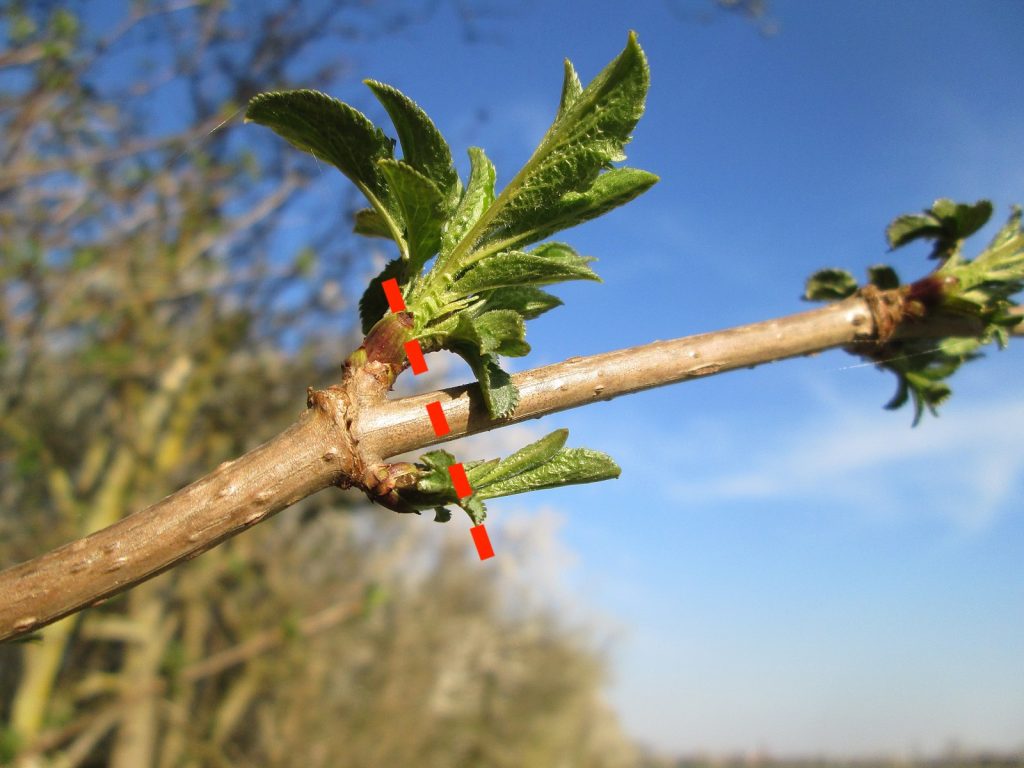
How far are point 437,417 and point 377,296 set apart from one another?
0.21m

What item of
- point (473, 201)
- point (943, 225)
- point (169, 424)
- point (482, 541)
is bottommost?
point (482, 541)

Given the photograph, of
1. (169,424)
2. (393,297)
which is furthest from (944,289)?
(169,424)

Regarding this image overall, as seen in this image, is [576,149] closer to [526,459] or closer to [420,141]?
[420,141]

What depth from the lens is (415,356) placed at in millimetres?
889

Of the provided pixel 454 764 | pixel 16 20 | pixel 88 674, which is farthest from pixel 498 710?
pixel 16 20

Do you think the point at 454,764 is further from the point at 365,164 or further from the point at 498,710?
the point at 365,164

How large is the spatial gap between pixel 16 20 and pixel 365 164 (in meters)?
3.73

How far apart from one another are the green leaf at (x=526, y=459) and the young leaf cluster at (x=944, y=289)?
0.64 meters

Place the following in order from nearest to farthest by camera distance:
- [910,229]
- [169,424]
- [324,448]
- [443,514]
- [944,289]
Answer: [324,448] < [443,514] < [944,289] < [910,229] < [169,424]

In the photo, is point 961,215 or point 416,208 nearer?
point 416,208

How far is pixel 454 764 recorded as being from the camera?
10617mm

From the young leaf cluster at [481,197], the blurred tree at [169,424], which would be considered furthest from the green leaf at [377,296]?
the blurred tree at [169,424]

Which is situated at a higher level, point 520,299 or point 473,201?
point 473,201

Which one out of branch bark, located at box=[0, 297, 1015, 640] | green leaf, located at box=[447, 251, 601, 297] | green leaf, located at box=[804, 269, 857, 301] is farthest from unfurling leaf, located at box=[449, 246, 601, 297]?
green leaf, located at box=[804, 269, 857, 301]
